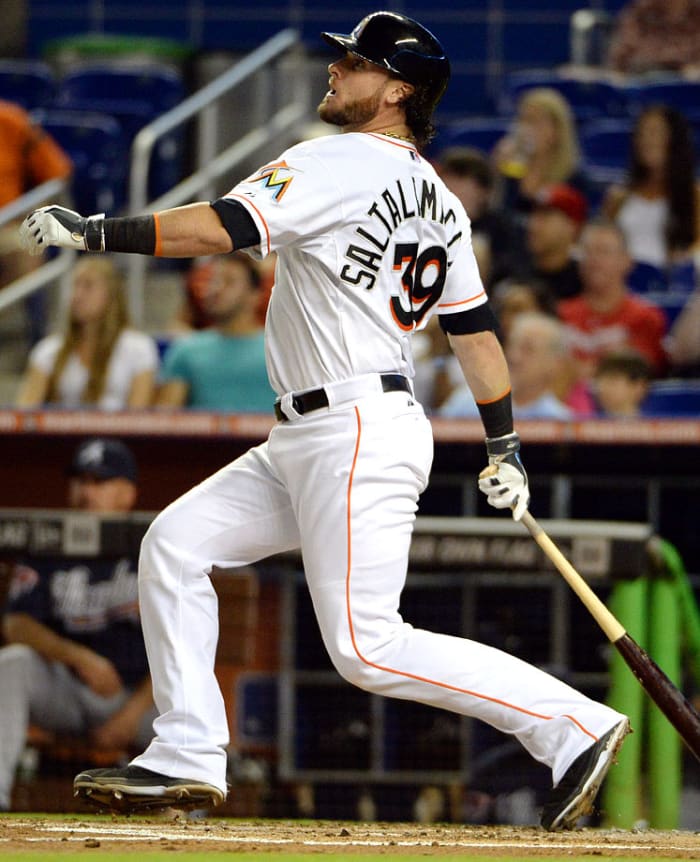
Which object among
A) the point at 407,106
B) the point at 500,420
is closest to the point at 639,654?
the point at 500,420

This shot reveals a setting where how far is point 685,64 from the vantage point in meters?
9.45

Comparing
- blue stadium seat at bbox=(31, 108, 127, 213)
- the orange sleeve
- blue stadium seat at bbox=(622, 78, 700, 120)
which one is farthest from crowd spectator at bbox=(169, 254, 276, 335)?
blue stadium seat at bbox=(622, 78, 700, 120)

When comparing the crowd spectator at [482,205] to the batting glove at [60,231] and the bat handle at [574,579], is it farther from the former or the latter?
the batting glove at [60,231]

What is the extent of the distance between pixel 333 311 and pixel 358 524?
449 millimetres

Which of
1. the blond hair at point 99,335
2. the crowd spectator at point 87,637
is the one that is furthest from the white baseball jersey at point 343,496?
the blond hair at point 99,335

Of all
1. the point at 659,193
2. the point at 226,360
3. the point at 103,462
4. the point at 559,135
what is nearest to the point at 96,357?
the point at 226,360

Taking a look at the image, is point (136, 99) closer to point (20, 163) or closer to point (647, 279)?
point (20, 163)

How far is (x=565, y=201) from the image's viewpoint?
7301mm

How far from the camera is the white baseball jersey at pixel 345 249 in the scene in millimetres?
3393

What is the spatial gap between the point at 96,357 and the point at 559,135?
2.56 m

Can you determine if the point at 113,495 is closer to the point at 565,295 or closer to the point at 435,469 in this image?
the point at 435,469

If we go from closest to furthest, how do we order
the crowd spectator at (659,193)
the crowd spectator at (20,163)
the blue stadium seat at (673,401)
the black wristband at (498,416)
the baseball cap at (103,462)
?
1. the black wristband at (498,416)
2. the baseball cap at (103,462)
3. the blue stadium seat at (673,401)
4. the crowd spectator at (659,193)
5. the crowd spectator at (20,163)

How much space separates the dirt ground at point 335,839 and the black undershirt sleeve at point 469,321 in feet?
3.71

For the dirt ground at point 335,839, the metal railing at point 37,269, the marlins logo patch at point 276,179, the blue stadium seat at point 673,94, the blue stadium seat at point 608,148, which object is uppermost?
the blue stadium seat at point 673,94
